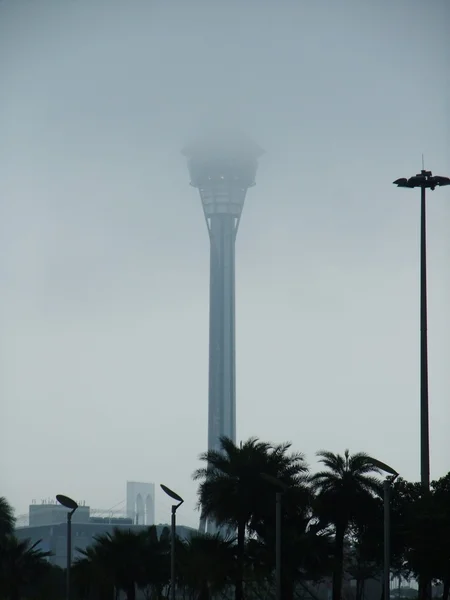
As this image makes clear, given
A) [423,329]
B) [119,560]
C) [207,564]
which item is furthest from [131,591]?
[423,329]

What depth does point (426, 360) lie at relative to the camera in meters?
66.9

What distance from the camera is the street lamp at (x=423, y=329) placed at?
65.5m

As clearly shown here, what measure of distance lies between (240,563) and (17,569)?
55.2 feet

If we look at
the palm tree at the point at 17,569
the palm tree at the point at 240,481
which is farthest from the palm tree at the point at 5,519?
the palm tree at the point at 240,481

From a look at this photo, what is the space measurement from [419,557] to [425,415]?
7.39m

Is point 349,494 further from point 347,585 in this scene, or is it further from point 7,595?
point 347,585

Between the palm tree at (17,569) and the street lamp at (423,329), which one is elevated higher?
the street lamp at (423,329)

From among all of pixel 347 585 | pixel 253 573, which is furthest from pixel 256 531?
pixel 347 585

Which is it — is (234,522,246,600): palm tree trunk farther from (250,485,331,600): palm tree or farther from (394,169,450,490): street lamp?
(394,169,450,490): street lamp

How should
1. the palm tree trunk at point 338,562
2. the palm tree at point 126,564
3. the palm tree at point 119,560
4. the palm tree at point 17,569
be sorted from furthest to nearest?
the palm tree at point 17,569, the palm tree at point 126,564, the palm tree at point 119,560, the palm tree trunk at point 338,562

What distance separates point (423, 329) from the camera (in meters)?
67.9

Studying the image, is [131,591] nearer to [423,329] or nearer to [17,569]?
[17,569]

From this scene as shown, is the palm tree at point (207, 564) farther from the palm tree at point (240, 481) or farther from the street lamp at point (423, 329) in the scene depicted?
the street lamp at point (423, 329)

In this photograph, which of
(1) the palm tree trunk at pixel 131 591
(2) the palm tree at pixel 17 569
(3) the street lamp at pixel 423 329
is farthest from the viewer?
(2) the palm tree at pixel 17 569
